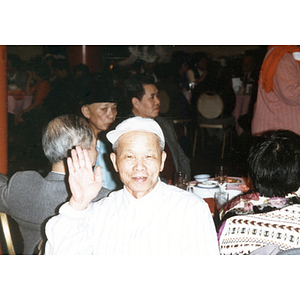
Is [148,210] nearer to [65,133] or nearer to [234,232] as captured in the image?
[234,232]

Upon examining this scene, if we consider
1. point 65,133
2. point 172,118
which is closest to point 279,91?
point 172,118

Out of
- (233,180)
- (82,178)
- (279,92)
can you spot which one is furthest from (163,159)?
(279,92)

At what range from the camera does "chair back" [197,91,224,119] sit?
99.4 inches

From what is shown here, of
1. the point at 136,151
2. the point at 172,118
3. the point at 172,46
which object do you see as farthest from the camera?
the point at 172,118

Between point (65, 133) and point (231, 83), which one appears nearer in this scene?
point (65, 133)

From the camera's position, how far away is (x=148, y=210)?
6.82ft

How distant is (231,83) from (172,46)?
1.83ft

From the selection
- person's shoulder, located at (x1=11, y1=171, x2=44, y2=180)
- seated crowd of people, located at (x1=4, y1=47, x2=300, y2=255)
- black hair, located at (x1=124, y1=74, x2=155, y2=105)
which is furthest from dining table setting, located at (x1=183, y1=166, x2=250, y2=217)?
person's shoulder, located at (x1=11, y1=171, x2=44, y2=180)

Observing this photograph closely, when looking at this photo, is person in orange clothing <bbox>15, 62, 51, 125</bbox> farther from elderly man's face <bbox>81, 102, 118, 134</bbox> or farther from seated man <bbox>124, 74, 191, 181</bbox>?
seated man <bbox>124, 74, 191, 181</bbox>

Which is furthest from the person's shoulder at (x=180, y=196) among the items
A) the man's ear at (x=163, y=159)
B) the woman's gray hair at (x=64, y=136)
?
the woman's gray hair at (x=64, y=136)

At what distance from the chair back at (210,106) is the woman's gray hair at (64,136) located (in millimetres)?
911

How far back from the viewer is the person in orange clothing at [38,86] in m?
2.23

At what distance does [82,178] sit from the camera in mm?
2100

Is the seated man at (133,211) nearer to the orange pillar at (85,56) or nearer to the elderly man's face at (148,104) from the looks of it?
the elderly man's face at (148,104)
